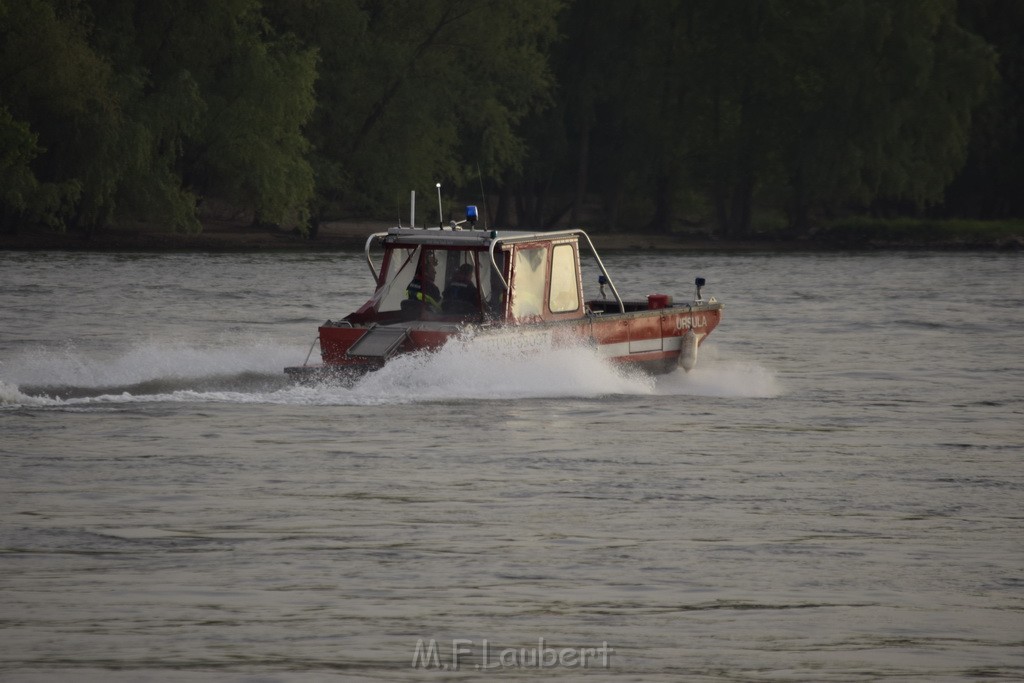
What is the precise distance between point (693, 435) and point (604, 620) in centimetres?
771

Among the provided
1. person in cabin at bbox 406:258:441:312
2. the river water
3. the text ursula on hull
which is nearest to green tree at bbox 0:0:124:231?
the river water

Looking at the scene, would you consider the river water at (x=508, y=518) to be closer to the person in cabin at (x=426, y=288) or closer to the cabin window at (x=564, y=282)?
the cabin window at (x=564, y=282)

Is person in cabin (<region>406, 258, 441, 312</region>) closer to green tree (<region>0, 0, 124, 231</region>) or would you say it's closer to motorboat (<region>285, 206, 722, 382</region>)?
motorboat (<region>285, 206, 722, 382</region>)

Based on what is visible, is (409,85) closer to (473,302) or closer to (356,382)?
(473,302)

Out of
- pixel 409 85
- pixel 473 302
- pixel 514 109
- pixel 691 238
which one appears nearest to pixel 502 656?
pixel 473 302

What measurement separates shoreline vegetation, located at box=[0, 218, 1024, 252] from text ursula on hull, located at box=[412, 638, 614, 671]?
5068 cm

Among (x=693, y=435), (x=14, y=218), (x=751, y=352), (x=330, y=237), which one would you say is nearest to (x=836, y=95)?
(x=330, y=237)

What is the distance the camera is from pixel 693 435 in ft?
56.9

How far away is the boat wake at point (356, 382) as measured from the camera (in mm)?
19016

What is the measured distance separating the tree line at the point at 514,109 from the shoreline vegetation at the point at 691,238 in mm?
997

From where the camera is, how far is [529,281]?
20531mm

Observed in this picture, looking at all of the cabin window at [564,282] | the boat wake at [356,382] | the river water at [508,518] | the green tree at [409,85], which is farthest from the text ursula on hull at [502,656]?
the green tree at [409,85]

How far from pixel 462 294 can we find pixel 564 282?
143cm

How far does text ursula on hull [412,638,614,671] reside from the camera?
8859 millimetres
